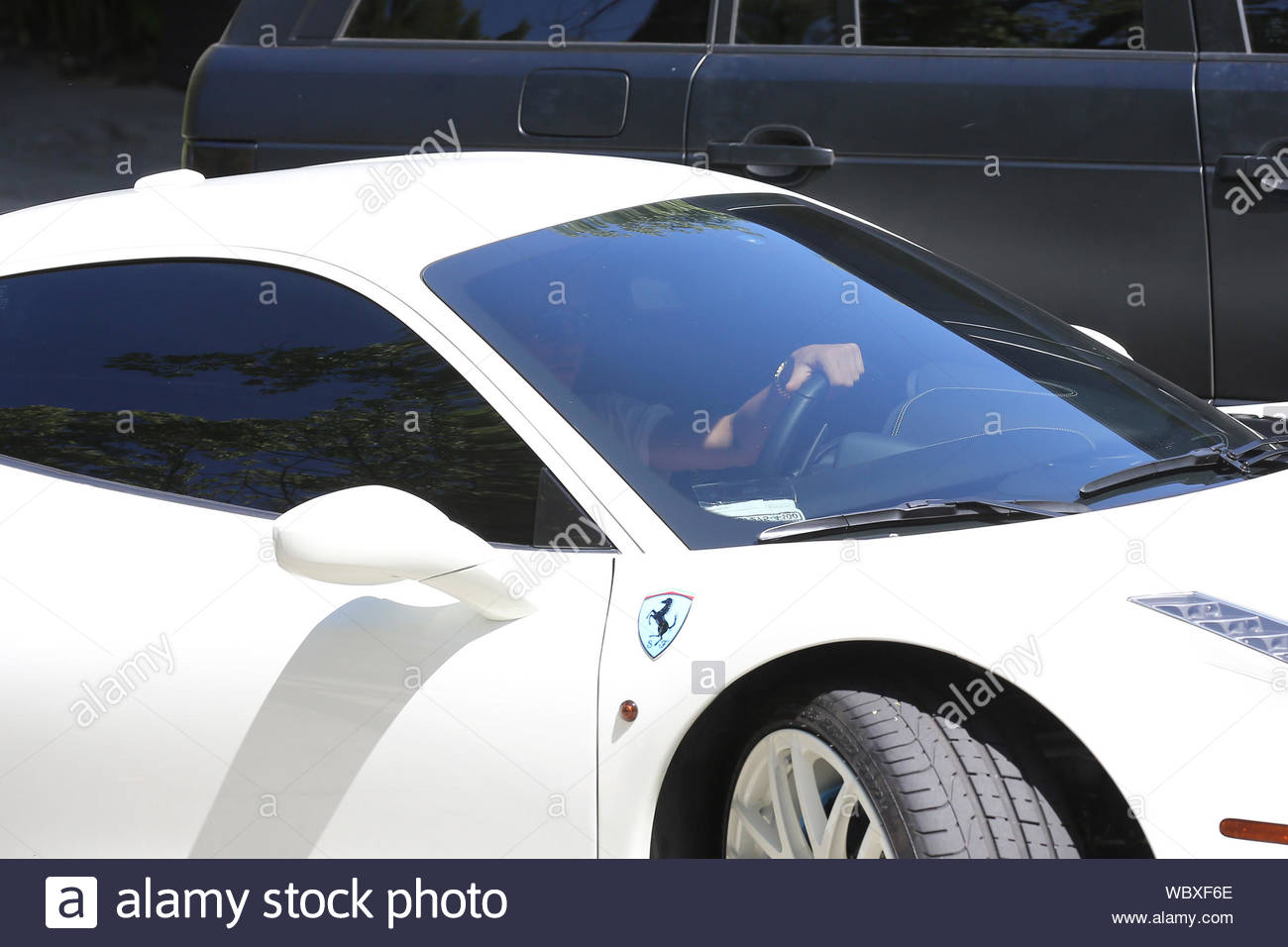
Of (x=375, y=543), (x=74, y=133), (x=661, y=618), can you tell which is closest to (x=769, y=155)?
(x=661, y=618)

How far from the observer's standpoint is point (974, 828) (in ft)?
6.62

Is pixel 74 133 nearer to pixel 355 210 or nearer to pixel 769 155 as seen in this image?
pixel 769 155

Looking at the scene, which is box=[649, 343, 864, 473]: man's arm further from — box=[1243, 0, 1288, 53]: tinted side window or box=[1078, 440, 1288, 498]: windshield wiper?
box=[1243, 0, 1288, 53]: tinted side window

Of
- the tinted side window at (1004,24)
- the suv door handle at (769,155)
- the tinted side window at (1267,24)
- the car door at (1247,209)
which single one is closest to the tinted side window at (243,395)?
the suv door handle at (769,155)

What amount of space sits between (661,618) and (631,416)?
38cm

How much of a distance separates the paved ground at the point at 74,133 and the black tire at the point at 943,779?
447 inches

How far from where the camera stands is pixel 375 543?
7.18 feet

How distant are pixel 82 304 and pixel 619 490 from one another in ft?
3.75

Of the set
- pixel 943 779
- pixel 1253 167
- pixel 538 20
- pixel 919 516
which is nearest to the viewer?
pixel 943 779

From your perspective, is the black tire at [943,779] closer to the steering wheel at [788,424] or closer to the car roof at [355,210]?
the steering wheel at [788,424]

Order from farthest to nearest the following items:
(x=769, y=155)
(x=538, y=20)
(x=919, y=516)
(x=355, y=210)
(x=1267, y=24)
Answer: (x=538, y=20) < (x=769, y=155) < (x=1267, y=24) < (x=355, y=210) < (x=919, y=516)
